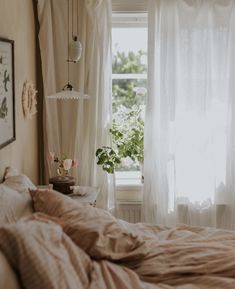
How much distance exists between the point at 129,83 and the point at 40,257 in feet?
8.81

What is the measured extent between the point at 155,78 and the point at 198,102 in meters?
0.42

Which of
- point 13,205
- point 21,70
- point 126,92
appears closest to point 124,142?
point 126,92

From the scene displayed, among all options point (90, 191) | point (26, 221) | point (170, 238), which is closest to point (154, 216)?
point (90, 191)

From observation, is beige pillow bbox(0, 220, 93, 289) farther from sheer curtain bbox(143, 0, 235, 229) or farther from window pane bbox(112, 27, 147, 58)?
window pane bbox(112, 27, 147, 58)

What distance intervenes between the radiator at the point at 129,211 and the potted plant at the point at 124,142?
1.17 feet

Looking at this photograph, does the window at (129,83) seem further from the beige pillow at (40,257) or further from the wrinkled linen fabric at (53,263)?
the beige pillow at (40,257)

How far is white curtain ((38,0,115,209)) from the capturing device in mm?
3674

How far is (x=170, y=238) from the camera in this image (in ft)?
7.70

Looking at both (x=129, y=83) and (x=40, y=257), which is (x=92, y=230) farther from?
(x=129, y=83)

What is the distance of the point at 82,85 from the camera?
372cm

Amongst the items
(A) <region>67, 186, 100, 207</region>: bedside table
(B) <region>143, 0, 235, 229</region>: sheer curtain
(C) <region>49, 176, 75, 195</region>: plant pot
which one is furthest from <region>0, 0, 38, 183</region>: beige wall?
(B) <region>143, 0, 235, 229</region>: sheer curtain

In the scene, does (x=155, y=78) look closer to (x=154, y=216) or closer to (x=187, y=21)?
(x=187, y=21)

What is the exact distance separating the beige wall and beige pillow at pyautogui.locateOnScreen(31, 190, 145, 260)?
652 millimetres

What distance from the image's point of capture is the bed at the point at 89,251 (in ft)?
5.12
